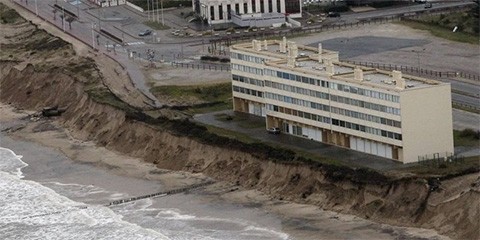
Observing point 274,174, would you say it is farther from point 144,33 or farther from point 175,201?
point 144,33

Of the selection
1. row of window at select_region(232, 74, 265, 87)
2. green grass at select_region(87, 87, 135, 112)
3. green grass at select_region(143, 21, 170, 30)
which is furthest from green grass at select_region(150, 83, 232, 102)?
green grass at select_region(143, 21, 170, 30)

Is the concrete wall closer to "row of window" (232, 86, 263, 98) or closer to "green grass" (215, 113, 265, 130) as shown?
"green grass" (215, 113, 265, 130)

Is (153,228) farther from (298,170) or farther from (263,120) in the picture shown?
(263,120)

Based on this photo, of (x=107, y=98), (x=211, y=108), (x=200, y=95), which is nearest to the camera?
(x=211, y=108)

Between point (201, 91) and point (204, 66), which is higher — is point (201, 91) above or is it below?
above

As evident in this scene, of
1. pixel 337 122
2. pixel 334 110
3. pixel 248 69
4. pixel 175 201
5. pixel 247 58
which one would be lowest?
pixel 175 201

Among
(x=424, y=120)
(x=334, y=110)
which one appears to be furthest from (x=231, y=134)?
(x=424, y=120)
